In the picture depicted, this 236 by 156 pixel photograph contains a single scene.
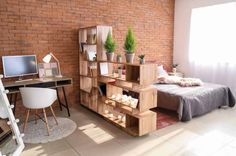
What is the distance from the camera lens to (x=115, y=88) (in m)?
3.59

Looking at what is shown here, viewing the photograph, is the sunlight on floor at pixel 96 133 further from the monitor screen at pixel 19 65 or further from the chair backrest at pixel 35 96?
the monitor screen at pixel 19 65

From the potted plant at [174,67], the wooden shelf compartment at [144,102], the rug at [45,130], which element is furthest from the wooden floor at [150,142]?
the potted plant at [174,67]

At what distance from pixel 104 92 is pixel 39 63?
140 centimetres

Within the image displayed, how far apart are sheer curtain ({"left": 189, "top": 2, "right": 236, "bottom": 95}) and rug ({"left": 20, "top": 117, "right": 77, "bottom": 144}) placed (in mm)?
3912

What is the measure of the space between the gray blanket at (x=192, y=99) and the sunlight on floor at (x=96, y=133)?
4.60ft

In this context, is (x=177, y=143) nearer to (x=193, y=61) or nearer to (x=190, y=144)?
(x=190, y=144)

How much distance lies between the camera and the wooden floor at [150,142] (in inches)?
101

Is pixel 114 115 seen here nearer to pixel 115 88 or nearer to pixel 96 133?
pixel 115 88

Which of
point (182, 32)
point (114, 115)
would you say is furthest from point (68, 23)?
point (182, 32)

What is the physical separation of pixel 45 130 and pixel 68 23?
2.20 meters

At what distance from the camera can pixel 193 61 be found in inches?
226

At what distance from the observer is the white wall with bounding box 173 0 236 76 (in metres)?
5.75

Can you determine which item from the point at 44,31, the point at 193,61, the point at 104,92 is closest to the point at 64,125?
the point at 104,92

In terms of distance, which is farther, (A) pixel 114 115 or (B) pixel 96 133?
(A) pixel 114 115
